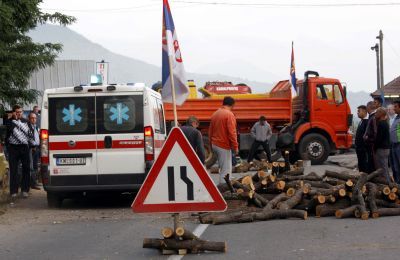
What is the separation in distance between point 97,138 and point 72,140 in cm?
43

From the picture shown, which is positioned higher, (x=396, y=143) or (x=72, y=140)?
(x=72, y=140)

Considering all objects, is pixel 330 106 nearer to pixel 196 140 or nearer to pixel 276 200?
pixel 196 140

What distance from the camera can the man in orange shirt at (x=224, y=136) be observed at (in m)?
13.4

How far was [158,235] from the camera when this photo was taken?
31.6 ft

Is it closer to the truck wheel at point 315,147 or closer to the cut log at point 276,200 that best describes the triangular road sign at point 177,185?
the cut log at point 276,200

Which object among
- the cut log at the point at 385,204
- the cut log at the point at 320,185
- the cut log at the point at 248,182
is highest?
the cut log at the point at 248,182

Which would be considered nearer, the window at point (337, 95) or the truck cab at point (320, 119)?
the truck cab at point (320, 119)

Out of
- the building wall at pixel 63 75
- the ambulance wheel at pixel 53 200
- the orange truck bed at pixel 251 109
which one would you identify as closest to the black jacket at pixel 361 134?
the ambulance wheel at pixel 53 200

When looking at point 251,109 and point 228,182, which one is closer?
point 228,182

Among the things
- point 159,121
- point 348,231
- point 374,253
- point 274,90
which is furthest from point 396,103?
point 274,90

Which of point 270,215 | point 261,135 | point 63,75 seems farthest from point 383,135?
point 63,75

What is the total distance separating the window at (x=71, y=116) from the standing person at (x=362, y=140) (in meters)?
5.69

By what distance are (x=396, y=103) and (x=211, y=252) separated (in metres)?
7.33

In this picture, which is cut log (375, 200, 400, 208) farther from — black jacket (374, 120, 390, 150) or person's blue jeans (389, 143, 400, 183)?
person's blue jeans (389, 143, 400, 183)
